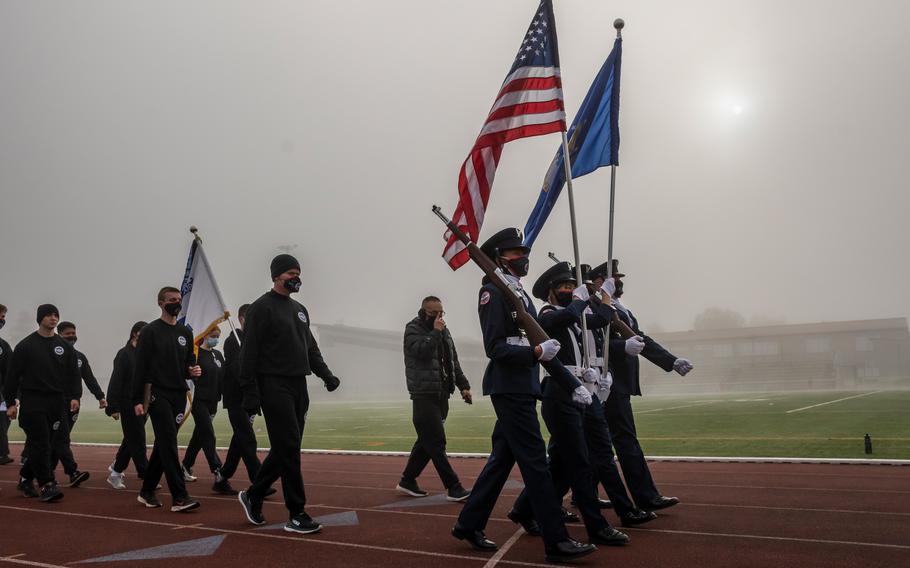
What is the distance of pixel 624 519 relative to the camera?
21.5 feet

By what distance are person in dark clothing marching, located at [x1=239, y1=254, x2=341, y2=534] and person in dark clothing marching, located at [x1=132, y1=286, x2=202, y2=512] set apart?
1214mm

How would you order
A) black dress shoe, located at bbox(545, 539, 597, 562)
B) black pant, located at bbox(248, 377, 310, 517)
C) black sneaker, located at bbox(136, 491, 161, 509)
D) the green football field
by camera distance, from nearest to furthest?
black dress shoe, located at bbox(545, 539, 597, 562) → black pant, located at bbox(248, 377, 310, 517) → black sneaker, located at bbox(136, 491, 161, 509) → the green football field

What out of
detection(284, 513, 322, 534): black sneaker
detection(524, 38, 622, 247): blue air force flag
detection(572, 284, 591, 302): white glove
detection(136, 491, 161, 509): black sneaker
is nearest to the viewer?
detection(572, 284, 591, 302): white glove

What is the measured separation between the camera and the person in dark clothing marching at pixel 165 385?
25.7ft

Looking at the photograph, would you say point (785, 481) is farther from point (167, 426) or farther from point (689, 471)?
point (167, 426)

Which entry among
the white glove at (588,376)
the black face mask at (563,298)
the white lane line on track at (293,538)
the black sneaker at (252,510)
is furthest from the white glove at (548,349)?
the black sneaker at (252,510)

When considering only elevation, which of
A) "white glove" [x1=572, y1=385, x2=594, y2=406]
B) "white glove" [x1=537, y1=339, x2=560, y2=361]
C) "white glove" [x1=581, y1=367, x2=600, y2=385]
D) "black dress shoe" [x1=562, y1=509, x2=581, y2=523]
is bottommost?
"black dress shoe" [x1=562, y1=509, x2=581, y2=523]

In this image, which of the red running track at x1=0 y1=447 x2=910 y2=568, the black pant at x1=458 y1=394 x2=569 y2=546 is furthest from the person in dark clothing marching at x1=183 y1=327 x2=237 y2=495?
the black pant at x1=458 y1=394 x2=569 y2=546

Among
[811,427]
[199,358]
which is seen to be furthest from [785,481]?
[811,427]

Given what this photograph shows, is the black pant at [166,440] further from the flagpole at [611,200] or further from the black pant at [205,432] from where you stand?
the flagpole at [611,200]

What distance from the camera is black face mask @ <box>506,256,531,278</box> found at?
575 cm

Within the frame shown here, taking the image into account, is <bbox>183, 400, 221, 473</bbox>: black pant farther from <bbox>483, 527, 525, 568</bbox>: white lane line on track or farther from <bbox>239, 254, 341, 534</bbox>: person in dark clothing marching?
<bbox>483, 527, 525, 568</bbox>: white lane line on track

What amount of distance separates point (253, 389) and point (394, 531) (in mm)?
2218

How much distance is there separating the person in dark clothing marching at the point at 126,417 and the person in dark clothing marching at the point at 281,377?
2.43 meters
